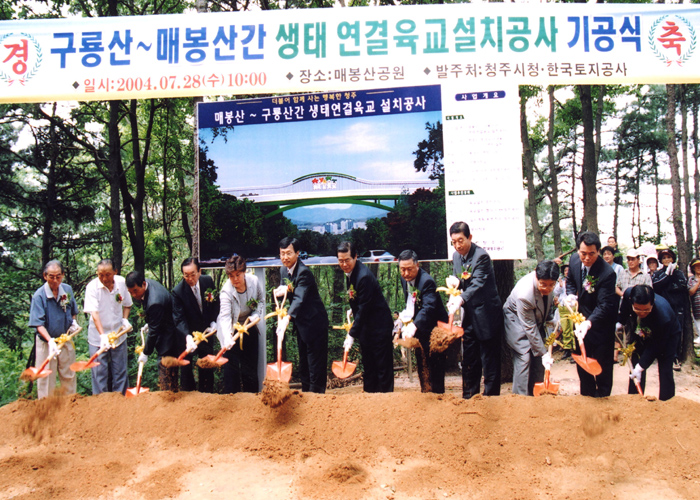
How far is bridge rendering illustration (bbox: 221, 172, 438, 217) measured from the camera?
4.78 meters

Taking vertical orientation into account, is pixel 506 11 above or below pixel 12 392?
above

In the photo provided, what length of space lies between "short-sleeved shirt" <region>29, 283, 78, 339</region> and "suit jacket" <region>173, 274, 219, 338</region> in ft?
3.97

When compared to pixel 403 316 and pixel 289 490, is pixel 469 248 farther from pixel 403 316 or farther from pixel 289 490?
pixel 289 490

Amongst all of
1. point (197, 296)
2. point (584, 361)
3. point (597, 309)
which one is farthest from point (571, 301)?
point (197, 296)

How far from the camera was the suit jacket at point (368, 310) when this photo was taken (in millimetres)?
4016

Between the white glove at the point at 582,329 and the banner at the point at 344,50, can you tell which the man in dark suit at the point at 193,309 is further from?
the white glove at the point at 582,329

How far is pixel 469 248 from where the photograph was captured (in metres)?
4.04

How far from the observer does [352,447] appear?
298 cm

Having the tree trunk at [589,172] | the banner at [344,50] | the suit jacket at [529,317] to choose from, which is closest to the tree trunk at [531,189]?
the tree trunk at [589,172]

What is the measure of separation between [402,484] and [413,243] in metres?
2.41

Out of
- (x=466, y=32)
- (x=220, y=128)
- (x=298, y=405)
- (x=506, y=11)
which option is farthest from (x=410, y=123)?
(x=298, y=405)

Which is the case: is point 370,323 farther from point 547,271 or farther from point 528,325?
point 547,271

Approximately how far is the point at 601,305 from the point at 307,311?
221cm

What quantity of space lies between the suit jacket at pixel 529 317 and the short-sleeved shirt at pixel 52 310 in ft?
12.8
